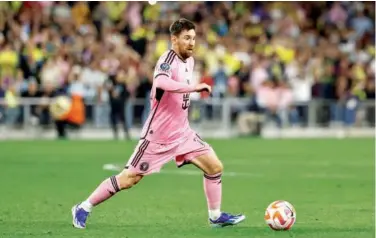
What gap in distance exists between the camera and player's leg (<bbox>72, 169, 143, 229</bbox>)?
10727mm

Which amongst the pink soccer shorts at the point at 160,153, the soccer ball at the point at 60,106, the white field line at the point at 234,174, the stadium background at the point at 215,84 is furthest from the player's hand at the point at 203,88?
the soccer ball at the point at 60,106

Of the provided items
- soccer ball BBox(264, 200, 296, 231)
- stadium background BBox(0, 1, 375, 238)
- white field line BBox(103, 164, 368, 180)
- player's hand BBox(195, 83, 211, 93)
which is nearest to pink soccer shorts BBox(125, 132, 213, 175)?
soccer ball BBox(264, 200, 296, 231)

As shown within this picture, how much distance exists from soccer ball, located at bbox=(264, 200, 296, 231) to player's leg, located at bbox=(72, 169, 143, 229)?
130 centimetres

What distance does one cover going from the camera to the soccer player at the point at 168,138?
35.0 ft

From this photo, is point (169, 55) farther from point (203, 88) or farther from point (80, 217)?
point (80, 217)

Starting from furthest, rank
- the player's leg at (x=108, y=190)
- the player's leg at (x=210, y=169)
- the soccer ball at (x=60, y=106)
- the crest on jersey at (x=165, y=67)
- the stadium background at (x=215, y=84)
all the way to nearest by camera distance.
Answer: the soccer ball at (x=60, y=106), the stadium background at (x=215, y=84), the player's leg at (x=210, y=169), the player's leg at (x=108, y=190), the crest on jersey at (x=165, y=67)

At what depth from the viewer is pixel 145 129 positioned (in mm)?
10875

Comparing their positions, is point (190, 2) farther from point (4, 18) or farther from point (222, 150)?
point (222, 150)

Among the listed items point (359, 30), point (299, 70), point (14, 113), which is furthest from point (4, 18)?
point (359, 30)

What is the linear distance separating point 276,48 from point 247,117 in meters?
3.62


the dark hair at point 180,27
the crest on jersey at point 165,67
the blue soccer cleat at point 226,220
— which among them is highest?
the dark hair at point 180,27

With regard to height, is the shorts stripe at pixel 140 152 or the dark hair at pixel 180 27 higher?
the dark hair at pixel 180 27

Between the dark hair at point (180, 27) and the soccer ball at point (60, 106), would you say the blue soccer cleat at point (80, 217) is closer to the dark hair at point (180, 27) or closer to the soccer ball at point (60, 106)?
the dark hair at point (180, 27)

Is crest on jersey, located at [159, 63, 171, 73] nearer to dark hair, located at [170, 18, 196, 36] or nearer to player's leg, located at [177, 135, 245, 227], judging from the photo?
dark hair, located at [170, 18, 196, 36]
